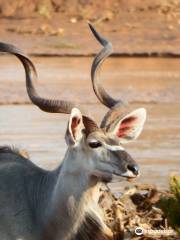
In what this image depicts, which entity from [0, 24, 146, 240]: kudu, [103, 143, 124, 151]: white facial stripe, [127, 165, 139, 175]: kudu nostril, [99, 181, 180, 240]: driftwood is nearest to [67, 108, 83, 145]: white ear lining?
Answer: [0, 24, 146, 240]: kudu

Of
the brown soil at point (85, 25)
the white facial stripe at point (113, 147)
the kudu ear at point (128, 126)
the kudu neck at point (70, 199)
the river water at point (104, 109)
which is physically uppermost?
the white facial stripe at point (113, 147)

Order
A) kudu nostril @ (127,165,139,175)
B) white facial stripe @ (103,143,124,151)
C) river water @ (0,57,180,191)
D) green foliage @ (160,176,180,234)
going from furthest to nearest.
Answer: river water @ (0,57,180,191), green foliage @ (160,176,180,234), white facial stripe @ (103,143,124,151), kudu nostril @ (127,165,139,175)

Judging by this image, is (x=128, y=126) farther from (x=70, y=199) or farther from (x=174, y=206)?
(x=174, y=206)

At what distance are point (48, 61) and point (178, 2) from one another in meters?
11.1

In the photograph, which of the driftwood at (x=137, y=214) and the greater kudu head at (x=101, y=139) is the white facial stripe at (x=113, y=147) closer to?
the greater kudu head at (x=101, y=139)

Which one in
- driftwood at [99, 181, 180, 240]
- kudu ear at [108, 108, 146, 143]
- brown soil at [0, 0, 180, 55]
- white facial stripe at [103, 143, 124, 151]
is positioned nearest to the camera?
white facial stripe at [103, 143, 124, 151]

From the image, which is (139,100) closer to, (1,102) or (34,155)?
(1,102)

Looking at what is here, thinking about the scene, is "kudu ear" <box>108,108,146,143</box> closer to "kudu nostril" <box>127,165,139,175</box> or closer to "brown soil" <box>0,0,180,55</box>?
"kudu nostril" <box>127,165,139,175</box>

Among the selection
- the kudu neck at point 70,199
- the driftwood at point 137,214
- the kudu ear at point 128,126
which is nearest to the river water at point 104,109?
the driftwood at point 137,214

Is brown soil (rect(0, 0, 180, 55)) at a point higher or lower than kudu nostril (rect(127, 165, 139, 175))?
lower

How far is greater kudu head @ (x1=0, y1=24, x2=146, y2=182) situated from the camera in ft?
28.5

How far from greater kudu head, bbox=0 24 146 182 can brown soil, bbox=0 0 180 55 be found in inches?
926

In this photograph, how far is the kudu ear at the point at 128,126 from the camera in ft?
29.8

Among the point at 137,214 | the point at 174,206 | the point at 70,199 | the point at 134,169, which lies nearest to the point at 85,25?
the point at 137,214
